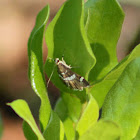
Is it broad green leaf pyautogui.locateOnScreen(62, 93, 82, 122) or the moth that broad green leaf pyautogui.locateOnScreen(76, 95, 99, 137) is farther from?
broad green leaf pyautogui.locateOnScreen(62, 93, 82, 122)

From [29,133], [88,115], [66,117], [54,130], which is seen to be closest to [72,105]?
[66,117]

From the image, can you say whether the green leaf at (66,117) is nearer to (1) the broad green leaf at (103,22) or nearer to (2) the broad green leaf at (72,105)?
(2) the broad green leaf at (72,105)

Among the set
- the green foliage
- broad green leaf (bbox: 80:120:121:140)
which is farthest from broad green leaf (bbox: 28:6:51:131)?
broad green leaf (bbox: 80:120:121:140)

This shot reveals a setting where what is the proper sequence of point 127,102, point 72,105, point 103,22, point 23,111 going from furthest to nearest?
point 72,105 → point 103,22 → point 127,102 → point 23,111

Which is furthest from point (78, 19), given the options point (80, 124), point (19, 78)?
point (19, 78)

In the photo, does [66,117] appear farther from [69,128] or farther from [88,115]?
[88,115]

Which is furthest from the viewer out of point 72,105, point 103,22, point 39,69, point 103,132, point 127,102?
point 72,105
